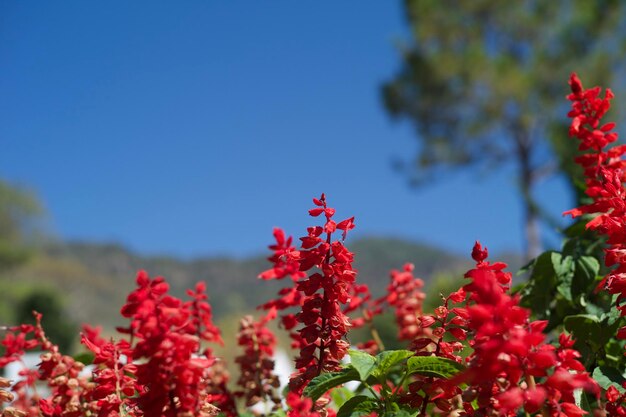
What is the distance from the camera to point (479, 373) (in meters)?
0.77

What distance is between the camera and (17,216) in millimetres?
47312

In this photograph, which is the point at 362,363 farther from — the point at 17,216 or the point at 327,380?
the point at 17,216

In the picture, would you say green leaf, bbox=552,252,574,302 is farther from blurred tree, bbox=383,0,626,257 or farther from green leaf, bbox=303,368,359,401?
blurred tree, bbox=383,0,626,257

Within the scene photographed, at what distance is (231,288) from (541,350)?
105m

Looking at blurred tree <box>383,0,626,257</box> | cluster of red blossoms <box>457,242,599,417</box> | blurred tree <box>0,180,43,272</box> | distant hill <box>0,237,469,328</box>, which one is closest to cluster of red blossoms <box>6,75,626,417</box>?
cluster of red blossoms <box>457,242,599,417</box>

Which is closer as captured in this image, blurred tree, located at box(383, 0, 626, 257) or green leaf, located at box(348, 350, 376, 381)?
green leaf, located at box(348, 350, 376, 381)

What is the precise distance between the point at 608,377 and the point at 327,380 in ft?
1.64

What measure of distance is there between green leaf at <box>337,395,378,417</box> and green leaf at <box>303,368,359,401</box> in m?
0.06

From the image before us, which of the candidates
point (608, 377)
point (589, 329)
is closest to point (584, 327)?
point (589, 329)

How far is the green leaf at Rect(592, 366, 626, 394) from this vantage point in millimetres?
1124

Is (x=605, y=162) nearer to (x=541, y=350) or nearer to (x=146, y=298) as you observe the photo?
(x=541, y=350)

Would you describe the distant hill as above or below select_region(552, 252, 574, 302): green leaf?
above

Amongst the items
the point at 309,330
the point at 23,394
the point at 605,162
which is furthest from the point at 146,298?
the point at 605,162

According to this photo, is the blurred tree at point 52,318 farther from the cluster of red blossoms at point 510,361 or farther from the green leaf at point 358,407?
the cluster of red blossoms at point 510,361
